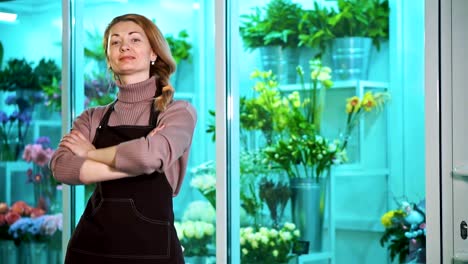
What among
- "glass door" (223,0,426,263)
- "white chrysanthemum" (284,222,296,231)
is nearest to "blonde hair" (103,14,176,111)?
"glass door" (223,0,426,263)

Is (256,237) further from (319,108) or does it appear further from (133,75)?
(133,75)

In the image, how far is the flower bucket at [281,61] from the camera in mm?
3180

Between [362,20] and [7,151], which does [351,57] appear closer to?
[362,20]

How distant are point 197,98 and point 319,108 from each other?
23.9 inches

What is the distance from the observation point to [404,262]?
2896 millimetres

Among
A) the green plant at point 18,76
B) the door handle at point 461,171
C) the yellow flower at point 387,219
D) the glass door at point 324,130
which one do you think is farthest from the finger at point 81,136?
the green plant at point 18,76

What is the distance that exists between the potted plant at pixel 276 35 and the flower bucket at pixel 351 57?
0.18 metres

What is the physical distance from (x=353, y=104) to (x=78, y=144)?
43.5 inches

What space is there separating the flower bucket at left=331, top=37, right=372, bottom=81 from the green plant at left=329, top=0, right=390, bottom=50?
0.08ft

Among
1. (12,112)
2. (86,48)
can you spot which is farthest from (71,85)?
(12,112)

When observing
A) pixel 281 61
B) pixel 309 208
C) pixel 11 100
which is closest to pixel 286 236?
pixel 309 208

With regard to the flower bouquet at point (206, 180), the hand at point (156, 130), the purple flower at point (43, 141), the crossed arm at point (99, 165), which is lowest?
the flower bouquet at point (206, 180)

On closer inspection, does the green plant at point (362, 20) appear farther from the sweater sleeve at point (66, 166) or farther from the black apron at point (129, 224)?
the sweater sleeve at point (66, 166)

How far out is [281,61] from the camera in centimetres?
321
